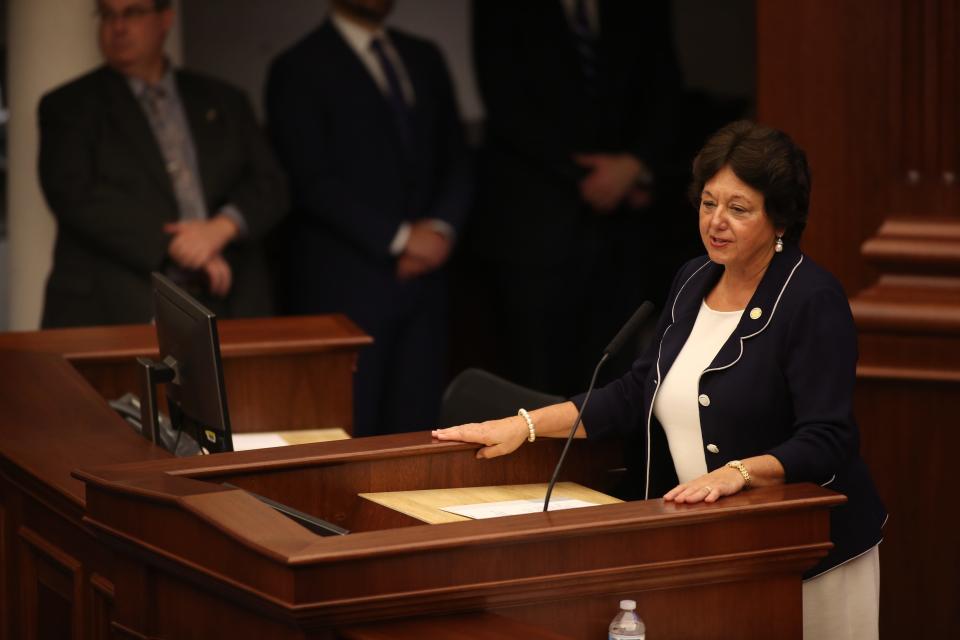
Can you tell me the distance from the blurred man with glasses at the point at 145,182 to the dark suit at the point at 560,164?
0.90 m

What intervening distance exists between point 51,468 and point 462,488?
28.5 inches

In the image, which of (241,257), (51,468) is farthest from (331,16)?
(51,468)

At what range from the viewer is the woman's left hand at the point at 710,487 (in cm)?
208

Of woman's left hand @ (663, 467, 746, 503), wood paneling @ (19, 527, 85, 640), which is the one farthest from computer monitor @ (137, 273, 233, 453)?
woman's left hand @ (663, 467, 746, 503)

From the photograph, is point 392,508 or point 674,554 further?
point 392,508

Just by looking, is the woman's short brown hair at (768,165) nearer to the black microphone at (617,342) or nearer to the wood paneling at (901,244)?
the black microphone at (617,342)

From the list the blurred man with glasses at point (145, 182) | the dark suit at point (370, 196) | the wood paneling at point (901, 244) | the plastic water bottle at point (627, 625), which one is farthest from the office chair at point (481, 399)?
the dark suit at point (370, 196)

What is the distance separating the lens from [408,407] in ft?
17.0

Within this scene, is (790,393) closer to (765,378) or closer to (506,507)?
(765,378)

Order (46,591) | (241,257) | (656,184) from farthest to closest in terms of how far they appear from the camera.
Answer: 1. (656,184)
2. (241,257)
3. (46,591)

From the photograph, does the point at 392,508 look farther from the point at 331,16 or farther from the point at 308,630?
the point at 331,16

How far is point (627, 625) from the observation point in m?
1.96

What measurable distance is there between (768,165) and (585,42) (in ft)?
9.99

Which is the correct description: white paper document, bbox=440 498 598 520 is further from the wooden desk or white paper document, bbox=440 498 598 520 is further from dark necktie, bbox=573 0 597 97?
dark necktie, bbox=573 0 597 97
